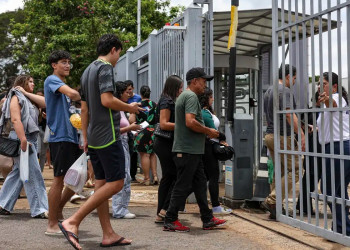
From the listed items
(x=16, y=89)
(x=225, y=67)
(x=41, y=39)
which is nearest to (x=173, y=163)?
(x=16, y=89)

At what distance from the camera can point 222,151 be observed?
7.04 metres

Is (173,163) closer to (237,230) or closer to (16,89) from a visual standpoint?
(237,230)

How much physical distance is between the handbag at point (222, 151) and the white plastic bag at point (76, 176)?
1938mm

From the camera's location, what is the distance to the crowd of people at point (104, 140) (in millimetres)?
5238

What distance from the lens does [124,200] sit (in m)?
7.12

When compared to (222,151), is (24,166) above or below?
below

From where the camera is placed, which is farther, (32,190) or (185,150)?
(32,190)

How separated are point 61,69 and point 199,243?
7.98ft

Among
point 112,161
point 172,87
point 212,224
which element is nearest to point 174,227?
point 212,224

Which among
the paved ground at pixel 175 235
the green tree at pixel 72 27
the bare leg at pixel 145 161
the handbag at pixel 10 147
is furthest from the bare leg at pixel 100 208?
the green tree at pixel 72 27

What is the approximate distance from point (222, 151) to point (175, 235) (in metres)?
1.44

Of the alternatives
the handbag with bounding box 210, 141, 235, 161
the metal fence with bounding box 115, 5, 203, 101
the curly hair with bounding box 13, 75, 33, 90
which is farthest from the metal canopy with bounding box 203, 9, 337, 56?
the curly hair with bounding box 13, 75, 33, 90

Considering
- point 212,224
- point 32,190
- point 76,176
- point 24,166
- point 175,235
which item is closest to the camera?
point 76,176

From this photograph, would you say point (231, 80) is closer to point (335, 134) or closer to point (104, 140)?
point (335, 134)
